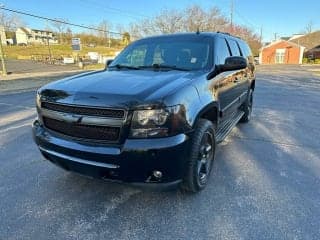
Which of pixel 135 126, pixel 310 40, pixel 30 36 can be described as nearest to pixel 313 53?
pixel 310 40

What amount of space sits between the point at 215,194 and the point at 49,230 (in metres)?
1.80

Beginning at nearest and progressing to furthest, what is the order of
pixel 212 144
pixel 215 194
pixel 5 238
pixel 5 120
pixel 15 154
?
pixel 5 238, pixel 215 194, pixel 212 144, pixel 15 154, pixel 5 120

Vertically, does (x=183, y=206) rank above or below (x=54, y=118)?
below

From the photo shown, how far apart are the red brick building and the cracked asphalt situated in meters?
63.5

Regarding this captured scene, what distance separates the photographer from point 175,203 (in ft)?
9.83

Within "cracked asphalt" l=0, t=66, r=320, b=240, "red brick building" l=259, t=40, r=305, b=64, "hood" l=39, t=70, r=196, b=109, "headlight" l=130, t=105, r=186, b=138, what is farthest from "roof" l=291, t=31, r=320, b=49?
"headlight" l=130, t=105, r=186, b=138

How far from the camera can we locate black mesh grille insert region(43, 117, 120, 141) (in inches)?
99.9

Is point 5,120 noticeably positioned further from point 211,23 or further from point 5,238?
point 211,23

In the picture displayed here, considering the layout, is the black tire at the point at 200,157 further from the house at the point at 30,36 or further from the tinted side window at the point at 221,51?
the house at the point at 30,36

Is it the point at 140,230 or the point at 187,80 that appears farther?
the point at 187,80

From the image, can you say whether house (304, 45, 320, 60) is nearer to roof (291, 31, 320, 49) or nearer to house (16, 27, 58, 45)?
roof (291, 31, 320, 49)

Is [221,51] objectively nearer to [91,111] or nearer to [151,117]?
[151,117]

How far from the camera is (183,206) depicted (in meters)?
2.94

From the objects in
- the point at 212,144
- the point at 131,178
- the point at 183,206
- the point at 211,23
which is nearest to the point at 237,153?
the point at 212,144
